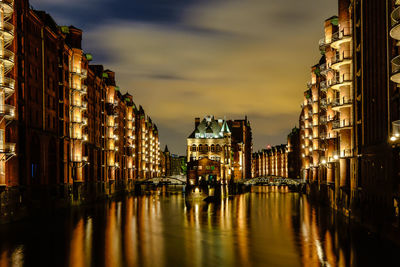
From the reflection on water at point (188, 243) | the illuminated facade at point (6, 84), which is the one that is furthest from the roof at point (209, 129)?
the illuminated facade at point (6, 84)

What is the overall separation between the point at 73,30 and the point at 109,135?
33393mm

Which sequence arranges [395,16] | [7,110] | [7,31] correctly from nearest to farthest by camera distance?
[395,16]
[7,31]
[7,110]

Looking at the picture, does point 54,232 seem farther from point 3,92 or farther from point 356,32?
point 356,32

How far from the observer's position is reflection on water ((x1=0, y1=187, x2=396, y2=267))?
32.0 m

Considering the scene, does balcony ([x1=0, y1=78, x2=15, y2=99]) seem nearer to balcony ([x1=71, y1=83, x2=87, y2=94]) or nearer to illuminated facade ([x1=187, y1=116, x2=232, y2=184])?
balcony ([x1=71, y1=83, x2=87, y2=94])

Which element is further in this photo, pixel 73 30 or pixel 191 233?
pixel 73 30

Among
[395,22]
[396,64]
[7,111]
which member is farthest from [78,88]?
[396,64]

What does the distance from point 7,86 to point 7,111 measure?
2459mm

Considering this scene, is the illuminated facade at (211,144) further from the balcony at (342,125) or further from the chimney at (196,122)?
the balcony at (342,125)

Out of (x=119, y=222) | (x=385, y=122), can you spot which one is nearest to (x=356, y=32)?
(x=385, y=122)

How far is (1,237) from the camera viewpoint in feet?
132

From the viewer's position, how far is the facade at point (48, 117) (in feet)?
161

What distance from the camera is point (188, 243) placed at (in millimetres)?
40531

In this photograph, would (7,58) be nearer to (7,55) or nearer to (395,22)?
(7,55)
